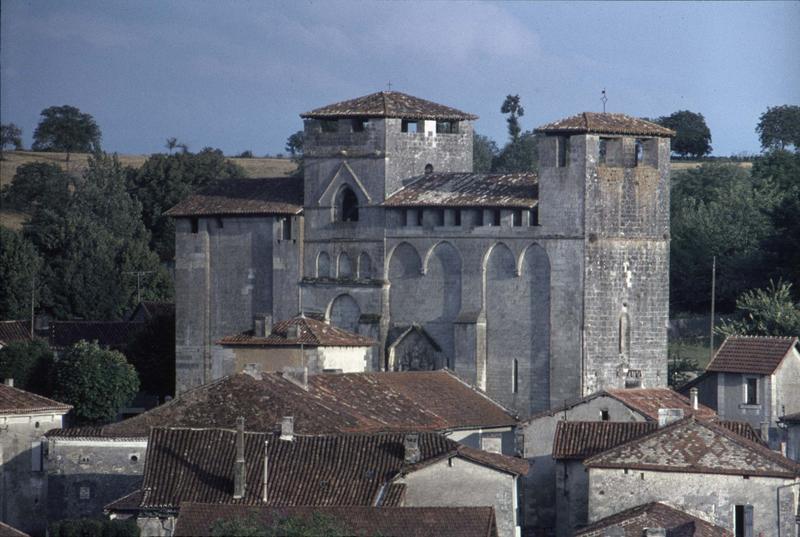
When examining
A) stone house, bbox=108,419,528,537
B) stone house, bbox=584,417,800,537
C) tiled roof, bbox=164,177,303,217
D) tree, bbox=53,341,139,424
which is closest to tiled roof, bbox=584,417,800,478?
stone house, bbox=584,417,800,537

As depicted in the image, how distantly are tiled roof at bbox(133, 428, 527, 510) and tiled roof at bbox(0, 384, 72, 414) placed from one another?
1473 centimetres

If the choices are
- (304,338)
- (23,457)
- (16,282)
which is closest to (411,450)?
(304,338)

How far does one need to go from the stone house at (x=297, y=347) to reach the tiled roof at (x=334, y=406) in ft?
5.90

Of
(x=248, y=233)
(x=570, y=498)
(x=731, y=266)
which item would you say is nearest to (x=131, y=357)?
(x=248, y=233)

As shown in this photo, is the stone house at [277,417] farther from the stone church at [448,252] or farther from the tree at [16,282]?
the tree at [16,282]

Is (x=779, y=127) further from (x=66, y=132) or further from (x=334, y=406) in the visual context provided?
(x=334, y=406)

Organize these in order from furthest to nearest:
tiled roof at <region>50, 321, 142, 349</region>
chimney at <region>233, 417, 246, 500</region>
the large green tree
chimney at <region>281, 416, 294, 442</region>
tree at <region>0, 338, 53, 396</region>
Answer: the large green tree
tiled roof at <region>50, 321, 142, 349</region>
tree at <region>0, 338, 53, 396</region>
chimney at <region>281, 416, 294, 442</region>
chimney at <region>233, 417, 246, 500</region>

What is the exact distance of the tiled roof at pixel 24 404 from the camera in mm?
66875

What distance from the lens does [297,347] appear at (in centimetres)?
6644

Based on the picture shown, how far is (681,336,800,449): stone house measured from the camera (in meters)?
68.6

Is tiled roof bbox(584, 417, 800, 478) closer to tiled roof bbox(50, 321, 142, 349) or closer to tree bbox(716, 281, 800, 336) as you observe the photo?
tree bbox(716, 281, 800, 336)

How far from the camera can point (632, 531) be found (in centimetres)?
4969

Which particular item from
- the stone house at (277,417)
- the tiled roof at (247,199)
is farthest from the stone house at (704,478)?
the tiled roof at (247,199)

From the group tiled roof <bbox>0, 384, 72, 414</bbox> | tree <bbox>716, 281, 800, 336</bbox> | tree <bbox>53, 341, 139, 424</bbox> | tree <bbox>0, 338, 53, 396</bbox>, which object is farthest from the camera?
tree <bbox>0, 338, 53, 396</bbox>
